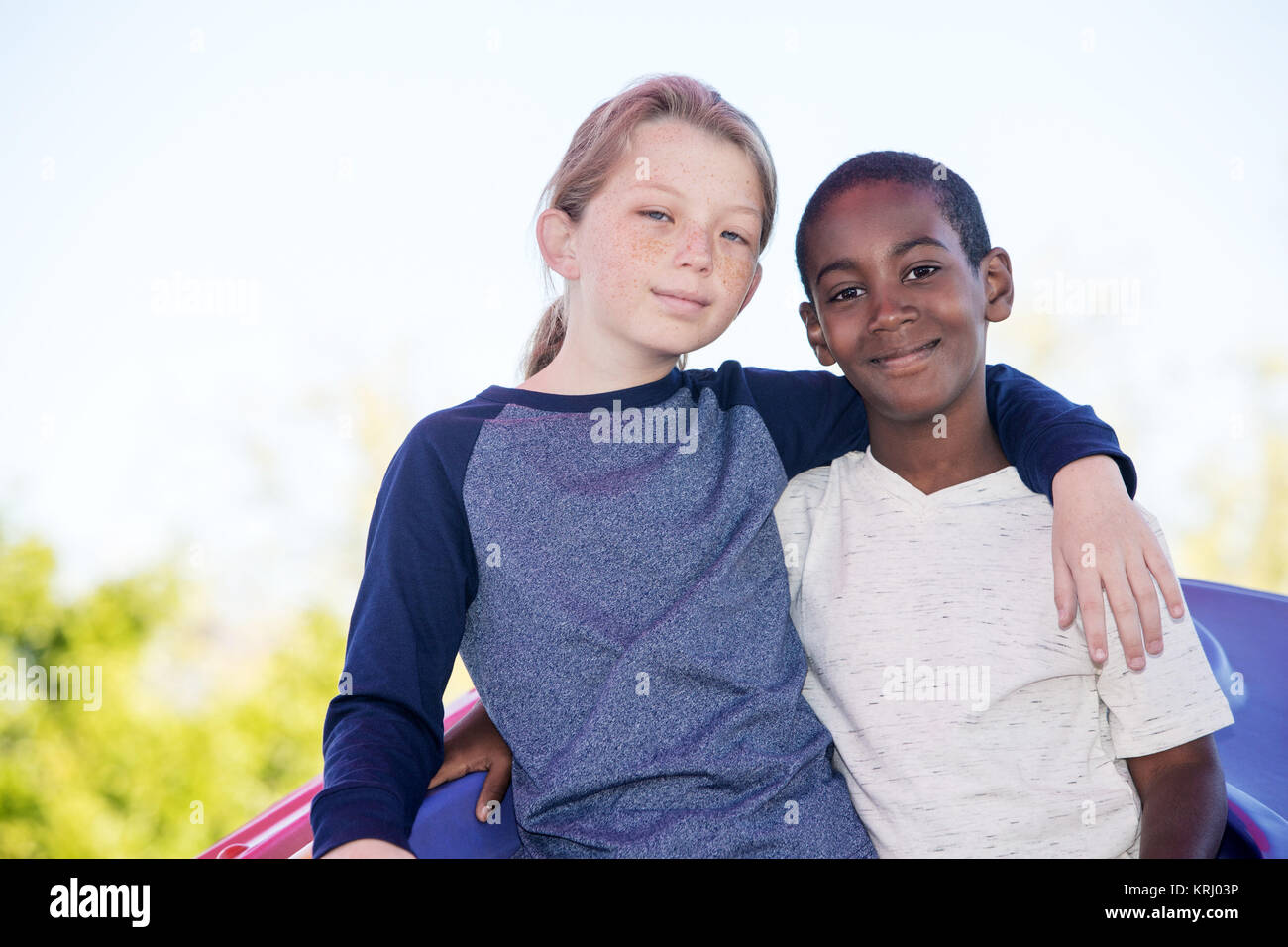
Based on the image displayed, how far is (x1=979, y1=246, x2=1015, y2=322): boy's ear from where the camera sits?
1178mm

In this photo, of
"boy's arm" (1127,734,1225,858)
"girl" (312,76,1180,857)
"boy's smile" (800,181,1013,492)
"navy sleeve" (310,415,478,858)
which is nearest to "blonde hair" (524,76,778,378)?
"girl" (312,76,1180,857)

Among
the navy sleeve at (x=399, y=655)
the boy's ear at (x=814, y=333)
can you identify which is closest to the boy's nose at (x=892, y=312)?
the boy's ear at (x=814, y=333)

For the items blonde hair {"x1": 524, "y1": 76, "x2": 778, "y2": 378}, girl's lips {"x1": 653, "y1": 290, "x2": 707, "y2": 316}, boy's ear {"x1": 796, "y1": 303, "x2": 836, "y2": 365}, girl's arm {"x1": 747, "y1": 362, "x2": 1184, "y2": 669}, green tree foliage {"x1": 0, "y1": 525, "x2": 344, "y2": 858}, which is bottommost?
girl's arm {"x1": 747, "y1": 362, "x2": 1184, "y2": 669}

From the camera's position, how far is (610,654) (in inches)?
38.3

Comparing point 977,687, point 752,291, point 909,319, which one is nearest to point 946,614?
point 977,687

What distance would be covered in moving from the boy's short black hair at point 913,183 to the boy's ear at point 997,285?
1 cm

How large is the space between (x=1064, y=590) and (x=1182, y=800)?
22 centimetres

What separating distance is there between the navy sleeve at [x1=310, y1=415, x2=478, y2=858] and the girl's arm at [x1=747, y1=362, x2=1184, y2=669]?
1.34ft

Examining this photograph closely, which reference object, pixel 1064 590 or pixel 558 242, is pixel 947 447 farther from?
pixel 558 242

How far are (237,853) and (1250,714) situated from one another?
1364 millimetres

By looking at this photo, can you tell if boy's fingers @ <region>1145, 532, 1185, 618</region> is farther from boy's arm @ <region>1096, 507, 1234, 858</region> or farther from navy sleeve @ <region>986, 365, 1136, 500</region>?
navy sleeve @ <region>986, 365, 1136, 500</region>

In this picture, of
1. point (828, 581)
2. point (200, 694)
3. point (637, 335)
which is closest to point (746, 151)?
point (637, 335)
